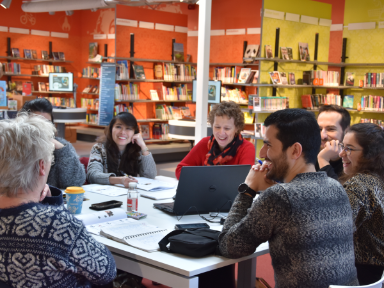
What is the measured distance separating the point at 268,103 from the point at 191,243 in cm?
566

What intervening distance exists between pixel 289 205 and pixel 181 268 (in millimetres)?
490

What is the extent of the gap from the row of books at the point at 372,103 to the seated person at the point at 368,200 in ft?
19.3

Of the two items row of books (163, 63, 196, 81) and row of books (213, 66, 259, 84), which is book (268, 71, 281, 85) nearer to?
row of books (213, 66, 259, 84)

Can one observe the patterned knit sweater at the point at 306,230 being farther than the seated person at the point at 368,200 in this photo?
No

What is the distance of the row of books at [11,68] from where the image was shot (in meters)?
10.9

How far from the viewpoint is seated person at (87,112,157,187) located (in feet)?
11.3

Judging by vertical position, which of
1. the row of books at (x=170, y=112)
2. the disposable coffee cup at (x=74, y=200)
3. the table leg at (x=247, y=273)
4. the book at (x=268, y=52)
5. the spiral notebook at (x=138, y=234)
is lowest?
the table leg at (x=247, y=273)

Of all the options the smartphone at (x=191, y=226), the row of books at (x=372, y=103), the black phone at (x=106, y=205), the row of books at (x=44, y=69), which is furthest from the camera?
the row of books at (x=44, y=69)

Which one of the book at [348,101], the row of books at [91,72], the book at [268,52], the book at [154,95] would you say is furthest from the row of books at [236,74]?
the row of books at [91,72]

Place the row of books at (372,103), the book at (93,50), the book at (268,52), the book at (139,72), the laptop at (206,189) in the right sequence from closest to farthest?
1. the laptop at (206,189)
2. the book at (268,52)
3. the row of books at (372,103)
4. the book at (139,72)
5. the book at (93,50)

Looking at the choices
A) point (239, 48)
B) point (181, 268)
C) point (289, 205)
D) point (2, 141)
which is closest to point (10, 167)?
point (2, 141)

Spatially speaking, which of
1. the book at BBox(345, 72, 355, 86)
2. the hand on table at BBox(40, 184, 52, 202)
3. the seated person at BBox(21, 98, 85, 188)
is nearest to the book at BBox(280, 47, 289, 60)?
the book at BBox(345, 72, 355, 86)

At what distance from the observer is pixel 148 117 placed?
9.12m

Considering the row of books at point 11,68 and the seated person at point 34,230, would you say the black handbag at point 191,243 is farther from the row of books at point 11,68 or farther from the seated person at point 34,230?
the row of books at point 11,68
